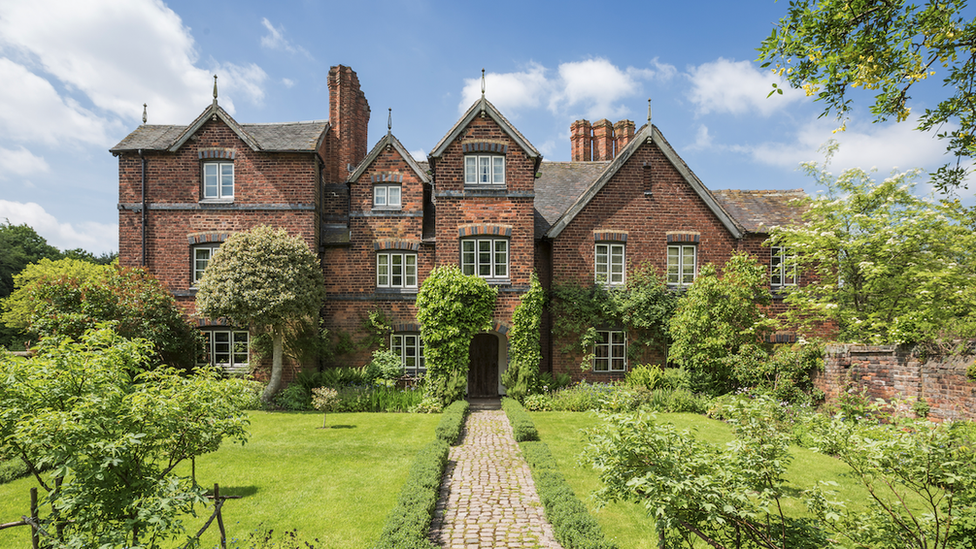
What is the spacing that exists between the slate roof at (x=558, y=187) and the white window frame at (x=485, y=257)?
190 cm

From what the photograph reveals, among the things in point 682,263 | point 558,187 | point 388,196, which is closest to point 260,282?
point 388,196

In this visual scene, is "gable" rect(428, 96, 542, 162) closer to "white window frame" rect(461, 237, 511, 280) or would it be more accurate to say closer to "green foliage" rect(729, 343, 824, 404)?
"white window frame" rect(461, 237, 511, 280)

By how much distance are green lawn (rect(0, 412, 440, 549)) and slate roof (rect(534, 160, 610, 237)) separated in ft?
31.1

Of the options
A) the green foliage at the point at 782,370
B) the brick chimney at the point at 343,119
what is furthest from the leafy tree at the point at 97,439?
the brick chimney at the point at 343,119

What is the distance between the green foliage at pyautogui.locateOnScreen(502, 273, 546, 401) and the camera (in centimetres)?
1747

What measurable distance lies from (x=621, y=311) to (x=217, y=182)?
1584 centimetres

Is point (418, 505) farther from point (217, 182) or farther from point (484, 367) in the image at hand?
point (217, 182)

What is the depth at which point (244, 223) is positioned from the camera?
62.1ft

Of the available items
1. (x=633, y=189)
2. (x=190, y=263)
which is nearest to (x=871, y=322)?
(x=633, y=189)

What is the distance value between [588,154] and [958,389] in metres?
19.6

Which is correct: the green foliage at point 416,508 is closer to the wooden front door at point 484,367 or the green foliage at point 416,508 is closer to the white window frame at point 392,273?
the wooden front door at point 484,367

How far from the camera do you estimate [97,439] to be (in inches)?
172

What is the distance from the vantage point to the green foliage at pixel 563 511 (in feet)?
20.7

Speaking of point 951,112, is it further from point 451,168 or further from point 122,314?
point 122,314
